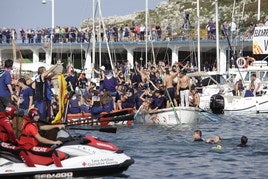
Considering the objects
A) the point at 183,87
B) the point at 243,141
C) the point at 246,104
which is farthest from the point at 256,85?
the point at 243,141

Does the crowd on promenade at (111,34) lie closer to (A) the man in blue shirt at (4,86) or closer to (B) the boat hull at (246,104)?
(B) the boat hull at (246,104)

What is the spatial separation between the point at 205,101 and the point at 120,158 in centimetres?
2235

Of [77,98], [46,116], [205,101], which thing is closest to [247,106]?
[205,101]

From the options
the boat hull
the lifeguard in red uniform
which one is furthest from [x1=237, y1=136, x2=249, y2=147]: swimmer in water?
the boat hull

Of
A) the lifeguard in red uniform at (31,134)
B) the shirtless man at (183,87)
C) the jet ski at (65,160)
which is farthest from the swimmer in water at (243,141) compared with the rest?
the lifeguard in red uniform at (31,134)

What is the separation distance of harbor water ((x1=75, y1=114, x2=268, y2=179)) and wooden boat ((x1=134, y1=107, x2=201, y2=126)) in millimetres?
385

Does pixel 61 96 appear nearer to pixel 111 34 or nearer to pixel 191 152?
pixel 191 152

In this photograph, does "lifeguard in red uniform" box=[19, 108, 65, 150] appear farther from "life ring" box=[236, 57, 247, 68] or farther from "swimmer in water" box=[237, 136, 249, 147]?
"life ring" box=[236, 57, 247, 68]

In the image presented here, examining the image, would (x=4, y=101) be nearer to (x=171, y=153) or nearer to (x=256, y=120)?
(x=171, y=153)

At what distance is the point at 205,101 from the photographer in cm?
3900

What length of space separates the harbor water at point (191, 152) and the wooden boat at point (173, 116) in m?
0.39

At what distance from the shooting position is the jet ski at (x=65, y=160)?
16031mm

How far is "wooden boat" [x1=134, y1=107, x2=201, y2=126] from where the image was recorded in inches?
1109

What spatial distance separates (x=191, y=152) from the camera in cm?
2120
